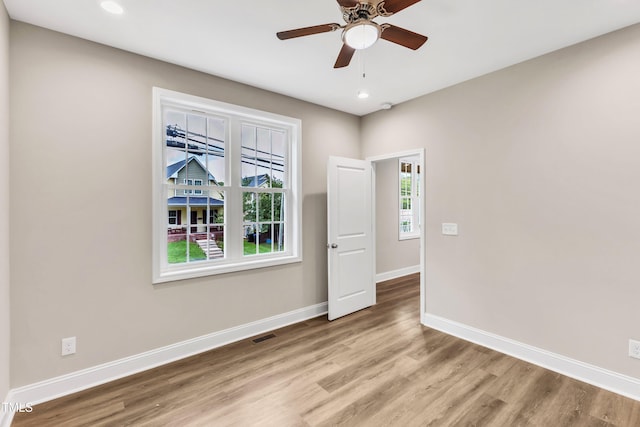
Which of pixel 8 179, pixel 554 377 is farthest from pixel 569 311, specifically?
pixel 8 179

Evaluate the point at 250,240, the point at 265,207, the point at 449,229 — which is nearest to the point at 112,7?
the point at 265,207

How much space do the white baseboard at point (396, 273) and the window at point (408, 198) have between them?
0.63 meters

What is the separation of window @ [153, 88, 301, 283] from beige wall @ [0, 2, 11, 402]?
35.9 inches

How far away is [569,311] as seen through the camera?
2486 millimetres

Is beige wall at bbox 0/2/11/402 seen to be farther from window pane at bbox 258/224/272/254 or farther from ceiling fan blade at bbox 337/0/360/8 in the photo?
ceiling fan blade at bbox 337/0/360/8

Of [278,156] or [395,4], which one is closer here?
[395,4]

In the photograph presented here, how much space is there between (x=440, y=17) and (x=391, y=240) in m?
4.01

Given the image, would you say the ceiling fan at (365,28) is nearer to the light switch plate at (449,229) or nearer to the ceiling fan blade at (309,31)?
the ceiling fan blade at (309,31)

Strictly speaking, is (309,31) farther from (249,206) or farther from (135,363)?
(135,363)

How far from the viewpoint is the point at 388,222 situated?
5.51m

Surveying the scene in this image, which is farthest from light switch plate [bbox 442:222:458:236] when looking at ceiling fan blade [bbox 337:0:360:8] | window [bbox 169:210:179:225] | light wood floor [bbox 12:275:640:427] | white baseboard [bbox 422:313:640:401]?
window [bbox 169:210:179:225]

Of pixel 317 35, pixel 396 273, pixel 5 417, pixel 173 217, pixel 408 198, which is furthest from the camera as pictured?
pixel 408 198

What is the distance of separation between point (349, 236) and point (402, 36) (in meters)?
2.51

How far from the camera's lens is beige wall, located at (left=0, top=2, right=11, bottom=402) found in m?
1.87
